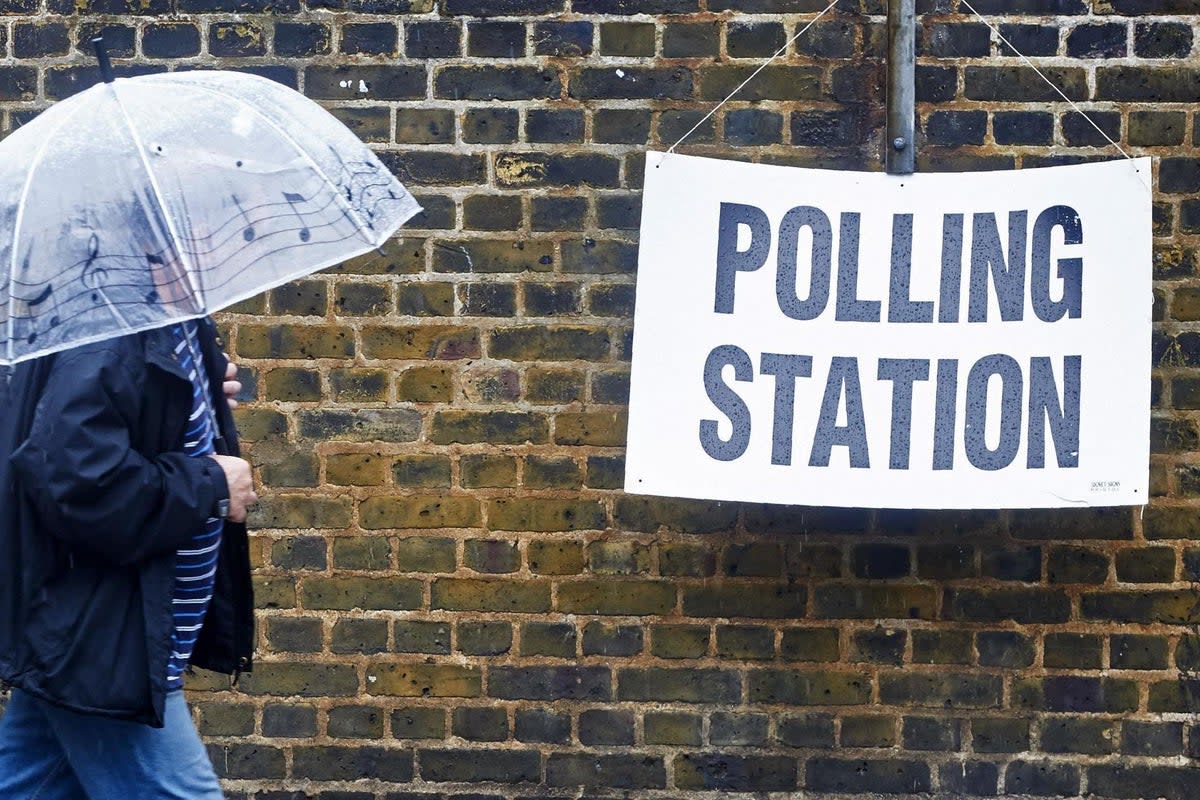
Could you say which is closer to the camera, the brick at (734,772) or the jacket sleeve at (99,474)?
the jacket sleeve at (99,474)

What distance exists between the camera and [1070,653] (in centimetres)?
362

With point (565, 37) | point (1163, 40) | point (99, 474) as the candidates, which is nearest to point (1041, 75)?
point (1163, 40)

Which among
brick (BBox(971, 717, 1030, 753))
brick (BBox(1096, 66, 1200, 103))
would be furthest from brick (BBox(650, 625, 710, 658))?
brick (BBox(1096, 66, 1200, 103))

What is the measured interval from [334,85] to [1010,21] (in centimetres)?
163

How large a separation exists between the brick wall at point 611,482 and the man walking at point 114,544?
97 centimetres

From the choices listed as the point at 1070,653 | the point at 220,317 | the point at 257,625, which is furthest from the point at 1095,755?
the point at 220,317

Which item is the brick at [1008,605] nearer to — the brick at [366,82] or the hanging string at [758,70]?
the hanging string at [758,70]

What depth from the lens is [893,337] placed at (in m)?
3.46

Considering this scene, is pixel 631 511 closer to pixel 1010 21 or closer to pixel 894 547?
pixel 894 547

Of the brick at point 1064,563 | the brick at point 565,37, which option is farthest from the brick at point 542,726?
the brick at point 565,37

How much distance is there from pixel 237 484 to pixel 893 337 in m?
1.58

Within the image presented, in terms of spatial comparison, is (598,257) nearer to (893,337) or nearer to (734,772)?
(893,337)

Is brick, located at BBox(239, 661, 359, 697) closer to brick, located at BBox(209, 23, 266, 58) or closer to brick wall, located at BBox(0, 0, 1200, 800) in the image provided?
brick wall, located at BBox(0, 0, 1200, 800)

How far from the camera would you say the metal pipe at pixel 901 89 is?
349 cm
